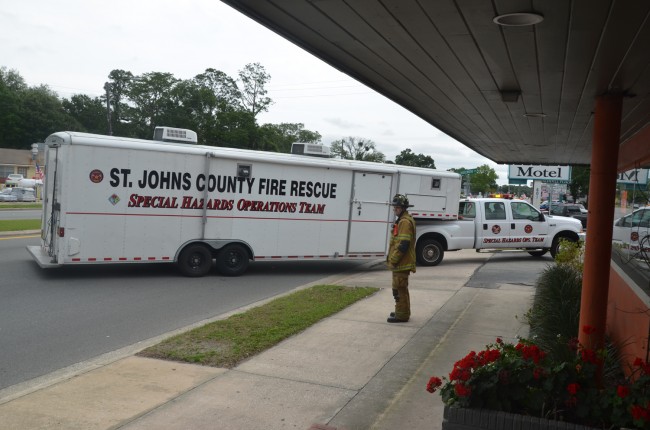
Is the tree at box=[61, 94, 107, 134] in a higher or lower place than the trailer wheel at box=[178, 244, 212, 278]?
higher

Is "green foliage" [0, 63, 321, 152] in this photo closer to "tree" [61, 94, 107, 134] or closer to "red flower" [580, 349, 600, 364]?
"tree" [61, 94, 107, 134]

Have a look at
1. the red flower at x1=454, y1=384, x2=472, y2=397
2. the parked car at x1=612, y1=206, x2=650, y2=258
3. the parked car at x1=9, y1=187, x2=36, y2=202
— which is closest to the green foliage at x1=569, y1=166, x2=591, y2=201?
the parked car at x1=612, y1=206, x2=650, y2=258

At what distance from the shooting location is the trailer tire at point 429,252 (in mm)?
16641

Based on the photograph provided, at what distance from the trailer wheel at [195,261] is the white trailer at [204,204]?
0.02m

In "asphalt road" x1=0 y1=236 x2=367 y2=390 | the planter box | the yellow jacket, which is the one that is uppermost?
the yellow jacket

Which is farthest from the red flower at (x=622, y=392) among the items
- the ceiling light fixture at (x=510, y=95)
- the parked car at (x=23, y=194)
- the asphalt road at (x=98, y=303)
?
the parked car at (x=23, y=194)

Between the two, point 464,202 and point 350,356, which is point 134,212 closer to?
point 350,356

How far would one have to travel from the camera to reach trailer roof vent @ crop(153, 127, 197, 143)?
531 inches

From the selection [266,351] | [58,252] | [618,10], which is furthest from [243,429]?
[58,252]

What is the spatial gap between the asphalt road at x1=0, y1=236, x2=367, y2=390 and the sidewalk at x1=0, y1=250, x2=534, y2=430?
3.47 ft

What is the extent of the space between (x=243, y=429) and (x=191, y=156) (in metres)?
9.11

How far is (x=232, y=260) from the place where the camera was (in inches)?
543

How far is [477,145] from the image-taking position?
35.8ft

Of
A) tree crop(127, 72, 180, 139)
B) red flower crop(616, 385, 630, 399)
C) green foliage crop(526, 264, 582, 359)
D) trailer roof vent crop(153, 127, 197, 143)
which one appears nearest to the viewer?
red flower crop(616, 385, 630, 399)
